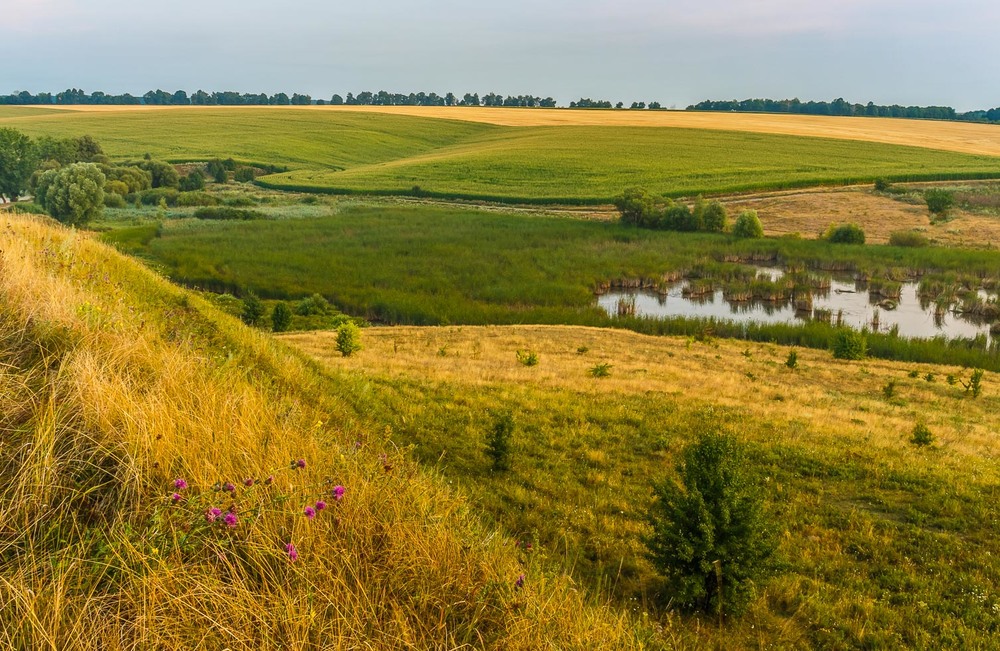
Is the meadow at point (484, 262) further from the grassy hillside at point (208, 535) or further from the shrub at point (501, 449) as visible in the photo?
the grassy hillside at point (208, 535)

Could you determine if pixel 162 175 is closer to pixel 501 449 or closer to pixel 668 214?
pixel 668 214

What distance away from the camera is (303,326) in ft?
100

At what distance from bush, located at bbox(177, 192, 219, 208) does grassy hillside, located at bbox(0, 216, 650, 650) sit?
68130 millimetres

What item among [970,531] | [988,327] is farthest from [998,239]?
[970,531]

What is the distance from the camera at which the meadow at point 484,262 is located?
33812 millimetres

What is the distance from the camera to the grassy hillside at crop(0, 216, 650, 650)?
363 centimetres

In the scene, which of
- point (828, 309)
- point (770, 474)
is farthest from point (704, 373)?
point (828, 309)

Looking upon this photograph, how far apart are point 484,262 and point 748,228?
25.7 metres

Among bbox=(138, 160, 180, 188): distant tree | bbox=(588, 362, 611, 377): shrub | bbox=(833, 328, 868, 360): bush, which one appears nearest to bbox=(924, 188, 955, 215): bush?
bbox=(833, 328, 868, 360): bush

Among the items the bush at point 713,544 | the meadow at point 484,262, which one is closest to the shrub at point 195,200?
the meadow at point 484,262

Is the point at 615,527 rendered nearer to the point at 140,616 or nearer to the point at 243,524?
the point at 243,524

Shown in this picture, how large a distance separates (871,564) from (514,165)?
3334 inches

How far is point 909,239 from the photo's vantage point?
51969 millimetres

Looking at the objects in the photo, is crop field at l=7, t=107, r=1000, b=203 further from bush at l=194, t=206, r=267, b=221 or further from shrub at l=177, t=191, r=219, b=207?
bush at l=194, t=206, r=267, b=221
